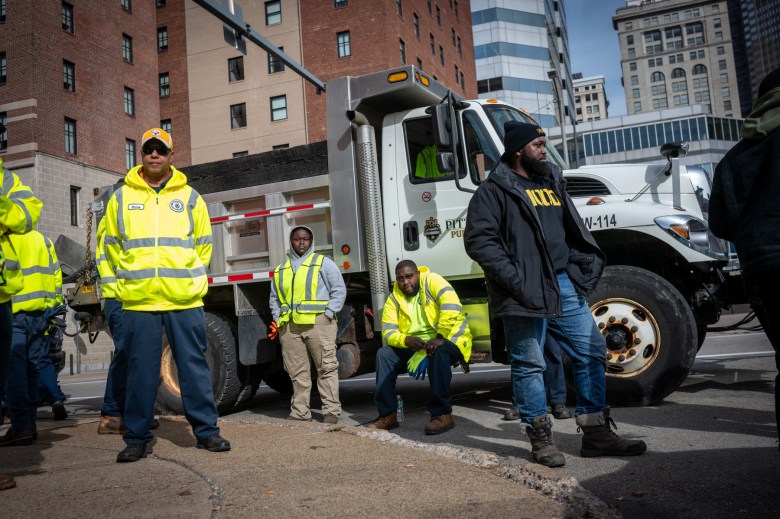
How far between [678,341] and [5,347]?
15.8ft

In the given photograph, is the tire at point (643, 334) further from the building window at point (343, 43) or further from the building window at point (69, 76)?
the building window at point (343, 43)

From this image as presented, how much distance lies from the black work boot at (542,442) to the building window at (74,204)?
24887 mm

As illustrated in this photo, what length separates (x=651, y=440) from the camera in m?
4.56

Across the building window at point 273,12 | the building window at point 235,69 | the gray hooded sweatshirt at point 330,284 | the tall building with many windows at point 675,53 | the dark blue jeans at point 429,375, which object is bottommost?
the dark blue jeans at point 429,375

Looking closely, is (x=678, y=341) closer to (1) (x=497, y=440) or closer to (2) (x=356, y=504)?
(1) (x=497, y=440)

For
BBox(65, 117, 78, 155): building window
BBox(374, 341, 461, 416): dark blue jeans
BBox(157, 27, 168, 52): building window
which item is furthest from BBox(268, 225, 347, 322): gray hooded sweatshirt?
BBox(157, 27, 168, 52): building window

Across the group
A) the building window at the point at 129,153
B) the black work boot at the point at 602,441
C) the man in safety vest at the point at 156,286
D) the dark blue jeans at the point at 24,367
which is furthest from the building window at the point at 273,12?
the black work boot at the point at 602,441

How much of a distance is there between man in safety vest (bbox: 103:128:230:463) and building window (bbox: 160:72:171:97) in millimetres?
35426

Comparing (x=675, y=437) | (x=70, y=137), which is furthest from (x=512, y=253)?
(x=70, y=137)

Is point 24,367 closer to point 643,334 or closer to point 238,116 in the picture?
point 643,334

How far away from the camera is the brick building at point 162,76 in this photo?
983 inches

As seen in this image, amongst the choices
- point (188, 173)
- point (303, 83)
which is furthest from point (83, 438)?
point (303, 83)

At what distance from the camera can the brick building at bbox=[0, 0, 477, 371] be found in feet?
81.9

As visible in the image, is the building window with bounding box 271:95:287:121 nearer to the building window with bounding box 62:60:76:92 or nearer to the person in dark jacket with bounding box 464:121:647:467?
the building window with bounding box 62:60:76:92
